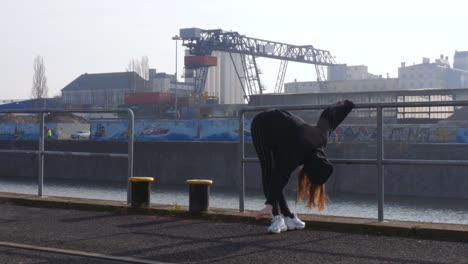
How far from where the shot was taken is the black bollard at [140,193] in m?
9.26

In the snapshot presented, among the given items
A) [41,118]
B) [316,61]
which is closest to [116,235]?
[41,118]

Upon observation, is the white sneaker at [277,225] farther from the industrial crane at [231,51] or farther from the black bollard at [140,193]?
the industrial crane at [231,51]

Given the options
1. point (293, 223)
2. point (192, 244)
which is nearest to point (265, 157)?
Answer: point (293, 223)

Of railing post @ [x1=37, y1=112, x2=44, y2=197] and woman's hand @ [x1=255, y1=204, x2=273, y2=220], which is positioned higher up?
railing post @ [x1=37, y1=112, x2=44, y2=197]

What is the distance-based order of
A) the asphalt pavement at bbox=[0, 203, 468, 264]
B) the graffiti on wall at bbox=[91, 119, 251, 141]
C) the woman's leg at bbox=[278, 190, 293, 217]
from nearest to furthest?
the asphalt pavement at bbox=[0, 203, 468, 264]
the woman's leg at bbox=[278, 190, 293, 217]
the graffiti on wall at bbox=[91, 119, 251, 141]

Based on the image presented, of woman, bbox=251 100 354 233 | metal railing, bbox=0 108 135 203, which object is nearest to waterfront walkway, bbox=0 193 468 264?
woman, bbox=251 100 354 233

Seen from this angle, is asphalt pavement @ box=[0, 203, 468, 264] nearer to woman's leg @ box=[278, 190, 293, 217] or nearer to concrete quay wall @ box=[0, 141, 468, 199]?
woman's leg @ box=[278, 190, 293, 217]

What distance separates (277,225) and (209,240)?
817mm

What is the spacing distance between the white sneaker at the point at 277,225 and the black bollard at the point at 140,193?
2395 mm

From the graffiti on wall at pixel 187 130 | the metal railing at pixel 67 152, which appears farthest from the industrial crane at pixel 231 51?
the metal railing at pixel 67 152

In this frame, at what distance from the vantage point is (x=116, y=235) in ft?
24.1

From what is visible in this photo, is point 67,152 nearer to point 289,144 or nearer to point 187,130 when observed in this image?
point 289,144

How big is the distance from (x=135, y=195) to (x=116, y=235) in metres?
2.00

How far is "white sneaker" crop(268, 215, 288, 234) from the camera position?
24.2 ft
